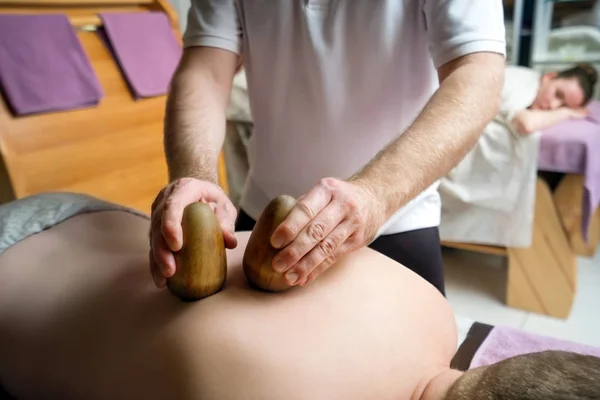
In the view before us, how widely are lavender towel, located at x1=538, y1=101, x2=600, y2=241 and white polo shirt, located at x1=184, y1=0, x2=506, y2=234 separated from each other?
1122 mm

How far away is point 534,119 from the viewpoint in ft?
6.43

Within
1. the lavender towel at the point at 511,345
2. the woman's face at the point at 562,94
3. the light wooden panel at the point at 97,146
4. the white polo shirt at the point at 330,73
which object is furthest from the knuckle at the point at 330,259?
the woman's face at the point at 562,94

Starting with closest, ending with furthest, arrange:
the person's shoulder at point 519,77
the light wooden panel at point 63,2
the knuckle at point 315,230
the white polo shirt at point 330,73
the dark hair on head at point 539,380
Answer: the dark hair on head at point 539,380 < the knuckle at point 315,230 < the white polo shirt at point 330,73 < the light wooden panel at point 63,2 < the person's shoulder at point 519,77

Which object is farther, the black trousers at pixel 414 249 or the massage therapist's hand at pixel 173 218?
the black trousers at pixel 414 249

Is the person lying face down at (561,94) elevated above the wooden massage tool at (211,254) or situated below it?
below

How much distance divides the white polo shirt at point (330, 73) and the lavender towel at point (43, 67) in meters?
0.92

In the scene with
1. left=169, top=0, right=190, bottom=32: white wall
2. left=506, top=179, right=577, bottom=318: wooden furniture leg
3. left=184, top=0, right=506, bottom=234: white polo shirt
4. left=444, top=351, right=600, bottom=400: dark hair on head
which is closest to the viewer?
left=444, top=351, right=600, bottom=400: dark hair on head

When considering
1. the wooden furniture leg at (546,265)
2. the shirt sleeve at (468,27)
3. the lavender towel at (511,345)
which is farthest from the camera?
the wooden furniture leg at (546,265)

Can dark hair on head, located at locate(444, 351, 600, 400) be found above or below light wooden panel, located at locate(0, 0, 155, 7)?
below

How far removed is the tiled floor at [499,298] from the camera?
196 centimetres

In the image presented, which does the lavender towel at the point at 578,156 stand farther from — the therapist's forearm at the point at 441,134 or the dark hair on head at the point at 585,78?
the therapist's forearm at the point at 441,134

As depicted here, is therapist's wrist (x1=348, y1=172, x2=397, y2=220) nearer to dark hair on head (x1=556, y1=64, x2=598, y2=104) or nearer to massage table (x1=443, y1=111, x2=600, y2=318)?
massage table (x1=443, y1=111, x2=600, y2=318)

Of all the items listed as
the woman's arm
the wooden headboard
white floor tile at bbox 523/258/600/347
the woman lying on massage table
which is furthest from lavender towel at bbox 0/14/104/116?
white floor tile at bbox 523/258/600/347

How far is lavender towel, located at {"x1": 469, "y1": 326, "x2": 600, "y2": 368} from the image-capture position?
1.02m
